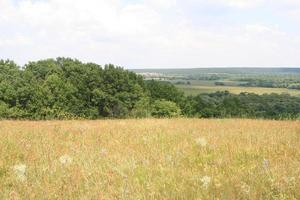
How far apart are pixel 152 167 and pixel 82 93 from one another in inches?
2356

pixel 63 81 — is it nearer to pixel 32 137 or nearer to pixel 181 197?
pixel 32 137

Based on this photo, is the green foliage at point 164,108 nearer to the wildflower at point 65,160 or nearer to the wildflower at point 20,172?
the wildflower at point 65,160

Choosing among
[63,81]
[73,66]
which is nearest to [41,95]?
[63,81]

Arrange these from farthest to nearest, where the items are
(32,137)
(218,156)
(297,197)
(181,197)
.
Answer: (32,137) → (218,156) → (181,197) → (297,197)

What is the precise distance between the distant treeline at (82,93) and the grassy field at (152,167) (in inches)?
1830

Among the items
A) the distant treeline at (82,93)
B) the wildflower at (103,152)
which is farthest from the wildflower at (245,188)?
the distant treeline at (82,93)

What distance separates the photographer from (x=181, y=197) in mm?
4863

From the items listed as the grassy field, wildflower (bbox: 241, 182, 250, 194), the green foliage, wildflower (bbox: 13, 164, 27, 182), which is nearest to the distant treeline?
the green foliage

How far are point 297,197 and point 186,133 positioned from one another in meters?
6.57

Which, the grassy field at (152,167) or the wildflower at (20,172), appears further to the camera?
the wildflower at (20,172)

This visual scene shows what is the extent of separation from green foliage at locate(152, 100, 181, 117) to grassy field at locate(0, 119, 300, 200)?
58.8 meters

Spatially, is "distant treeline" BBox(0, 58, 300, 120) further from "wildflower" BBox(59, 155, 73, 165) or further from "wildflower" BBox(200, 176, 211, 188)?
"wildflower" BBox(200, 176, 211, 188)

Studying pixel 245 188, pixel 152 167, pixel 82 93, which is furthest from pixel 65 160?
pixel 82 93

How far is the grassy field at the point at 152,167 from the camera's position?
16.6ft
